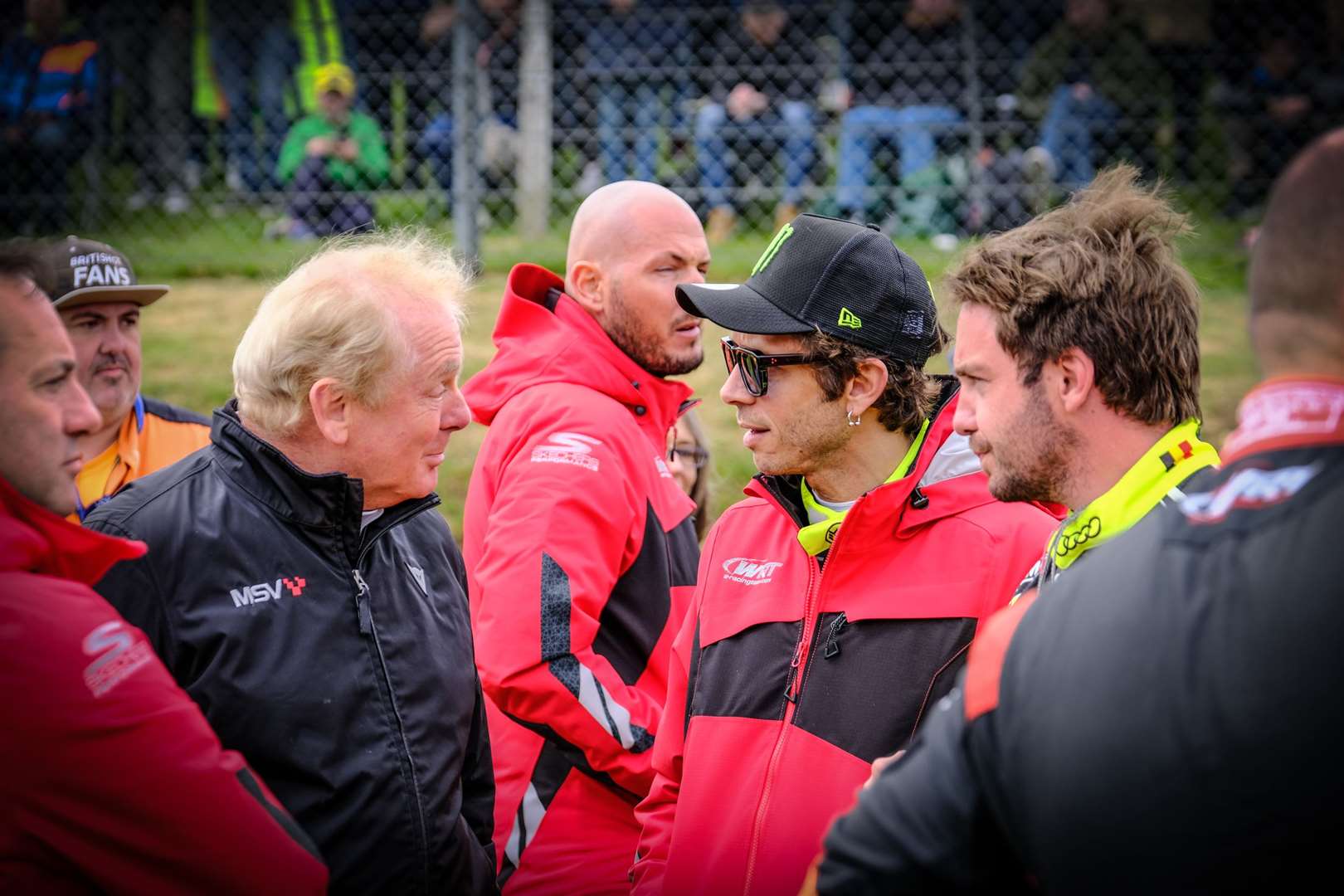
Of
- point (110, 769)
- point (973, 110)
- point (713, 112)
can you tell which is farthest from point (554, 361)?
point (973, 110)

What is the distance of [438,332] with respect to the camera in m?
2.81

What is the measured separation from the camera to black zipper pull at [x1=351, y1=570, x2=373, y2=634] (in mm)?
2533

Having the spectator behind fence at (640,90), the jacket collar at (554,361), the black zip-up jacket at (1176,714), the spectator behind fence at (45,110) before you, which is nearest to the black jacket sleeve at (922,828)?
the black zip-up jacket at (1176,714)

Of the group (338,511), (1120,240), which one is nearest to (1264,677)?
(1120,240)

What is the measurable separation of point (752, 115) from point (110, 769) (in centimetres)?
795

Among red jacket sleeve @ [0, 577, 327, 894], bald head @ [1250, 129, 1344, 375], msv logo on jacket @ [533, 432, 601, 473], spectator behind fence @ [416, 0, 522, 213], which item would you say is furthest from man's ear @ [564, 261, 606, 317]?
spectator behind fence @ [416, 0, 522, 213]

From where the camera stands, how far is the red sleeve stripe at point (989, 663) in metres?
1.47

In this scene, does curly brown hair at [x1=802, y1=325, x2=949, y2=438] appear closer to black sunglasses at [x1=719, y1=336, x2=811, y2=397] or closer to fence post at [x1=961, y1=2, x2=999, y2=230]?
black sunglasses at [x1=719, y1=336, x2=811, y2=397]

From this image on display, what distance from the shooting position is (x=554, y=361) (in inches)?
138

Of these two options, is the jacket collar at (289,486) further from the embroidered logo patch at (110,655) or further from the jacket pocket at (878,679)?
the jacket pocket at (878,679)

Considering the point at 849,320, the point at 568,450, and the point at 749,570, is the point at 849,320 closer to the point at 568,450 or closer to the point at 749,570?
the point at 749,570

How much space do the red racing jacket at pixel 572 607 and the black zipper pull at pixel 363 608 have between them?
0.53 meters

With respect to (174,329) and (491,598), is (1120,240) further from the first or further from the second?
(174,329)

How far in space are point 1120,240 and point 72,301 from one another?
3509 mm
